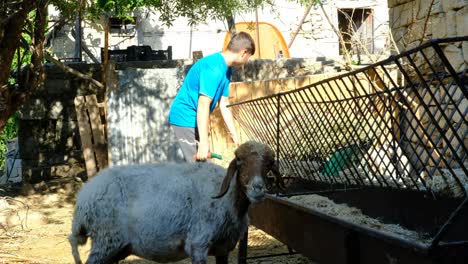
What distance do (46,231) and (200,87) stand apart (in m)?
4.51

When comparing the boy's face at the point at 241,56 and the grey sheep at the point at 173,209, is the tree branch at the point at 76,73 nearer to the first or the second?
the boy's face at the point at 241,56

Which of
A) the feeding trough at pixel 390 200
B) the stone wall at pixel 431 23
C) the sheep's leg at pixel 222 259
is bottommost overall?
the sheep's leg at pixel 222 259

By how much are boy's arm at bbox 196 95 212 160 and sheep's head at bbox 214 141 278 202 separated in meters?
0.63

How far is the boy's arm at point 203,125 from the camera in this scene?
451 centimetres

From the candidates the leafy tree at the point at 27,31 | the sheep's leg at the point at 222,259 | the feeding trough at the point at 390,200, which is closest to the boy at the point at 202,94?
the feeding trough at the point at 390,200

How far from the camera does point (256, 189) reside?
12.1 ft

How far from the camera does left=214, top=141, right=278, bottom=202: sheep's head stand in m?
3.72

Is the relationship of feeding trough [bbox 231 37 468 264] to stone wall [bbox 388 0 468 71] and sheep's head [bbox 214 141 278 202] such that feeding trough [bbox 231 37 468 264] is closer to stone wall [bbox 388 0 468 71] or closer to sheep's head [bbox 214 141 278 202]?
sheep's head [bbox 214 141 278 202]

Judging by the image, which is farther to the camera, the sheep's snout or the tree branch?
the tree branch

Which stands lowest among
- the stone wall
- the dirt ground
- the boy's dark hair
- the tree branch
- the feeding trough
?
the dirt ground

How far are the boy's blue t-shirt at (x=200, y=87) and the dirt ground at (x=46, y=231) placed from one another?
5.77 feet

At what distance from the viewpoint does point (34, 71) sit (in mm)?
8695

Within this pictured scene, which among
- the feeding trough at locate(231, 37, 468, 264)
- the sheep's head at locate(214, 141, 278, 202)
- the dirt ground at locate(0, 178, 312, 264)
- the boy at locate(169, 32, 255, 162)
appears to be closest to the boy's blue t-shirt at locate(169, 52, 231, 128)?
the boy at locate(169, 32, 255, 162)

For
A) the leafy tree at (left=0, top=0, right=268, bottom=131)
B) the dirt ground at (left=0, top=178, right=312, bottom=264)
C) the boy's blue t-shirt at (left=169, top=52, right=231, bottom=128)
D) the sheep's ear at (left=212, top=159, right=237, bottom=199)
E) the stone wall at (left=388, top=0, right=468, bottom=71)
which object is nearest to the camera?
the sheep's ear at (left=212, top=159, right=237, bottom=199)
